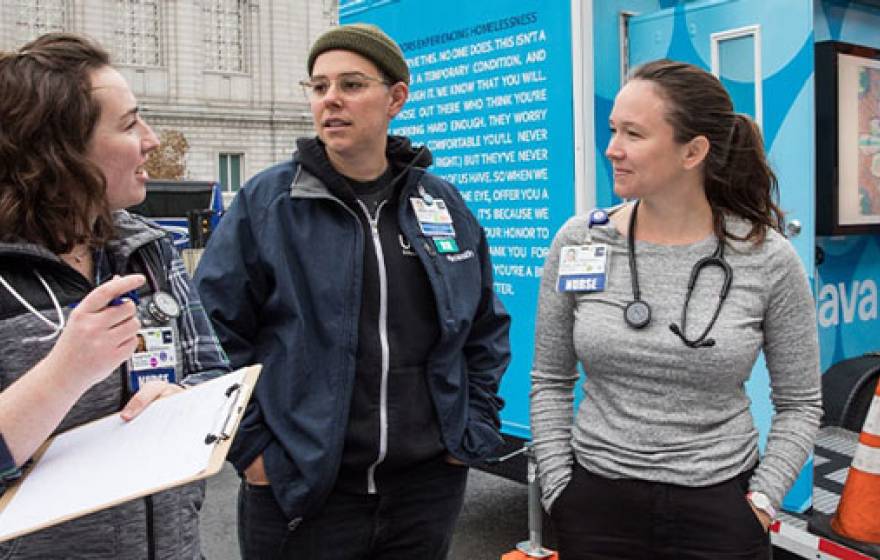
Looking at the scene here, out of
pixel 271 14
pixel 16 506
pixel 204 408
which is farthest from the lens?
pixel 271 14

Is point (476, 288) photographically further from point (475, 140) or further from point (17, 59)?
point (475, 140)

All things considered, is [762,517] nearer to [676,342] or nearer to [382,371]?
[676,342]

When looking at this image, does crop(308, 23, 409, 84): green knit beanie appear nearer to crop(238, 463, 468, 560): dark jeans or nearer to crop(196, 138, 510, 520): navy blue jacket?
crop(196, 138, 510, 520): navy blue jacket

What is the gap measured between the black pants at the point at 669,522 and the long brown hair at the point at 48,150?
1301 millimetres

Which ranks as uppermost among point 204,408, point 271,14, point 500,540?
point 271,14

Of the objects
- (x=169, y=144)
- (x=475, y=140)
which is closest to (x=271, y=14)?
(x=169, y=144)

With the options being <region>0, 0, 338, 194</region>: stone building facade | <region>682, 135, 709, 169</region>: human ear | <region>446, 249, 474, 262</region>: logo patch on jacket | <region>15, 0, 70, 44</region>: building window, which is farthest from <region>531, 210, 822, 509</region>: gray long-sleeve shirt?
<region>15, 0, 70, 44</region>: building window

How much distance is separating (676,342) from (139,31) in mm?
46867

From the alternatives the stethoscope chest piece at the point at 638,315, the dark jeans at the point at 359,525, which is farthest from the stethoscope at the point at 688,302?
the dark jeans at the point at 359,525

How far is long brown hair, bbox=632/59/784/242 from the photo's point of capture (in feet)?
7.04

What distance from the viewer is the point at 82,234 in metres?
1.60

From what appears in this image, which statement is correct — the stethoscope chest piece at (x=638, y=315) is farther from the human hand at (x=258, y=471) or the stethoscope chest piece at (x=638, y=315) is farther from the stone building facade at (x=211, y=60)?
the stone building facade at (x=211, y=60)

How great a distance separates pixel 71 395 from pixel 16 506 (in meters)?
0.18

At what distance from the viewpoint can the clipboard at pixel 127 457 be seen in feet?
4.18
